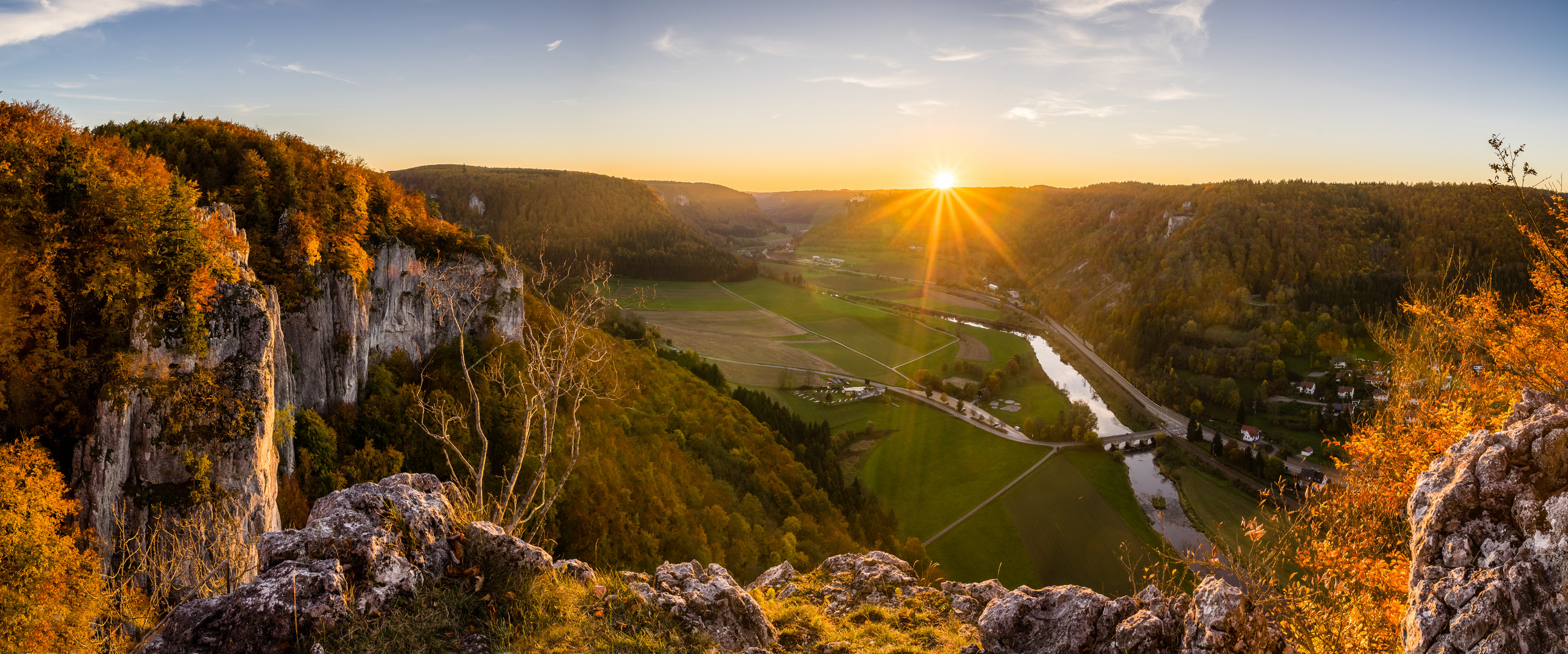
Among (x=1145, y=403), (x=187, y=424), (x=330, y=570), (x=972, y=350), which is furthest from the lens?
(x=972, y=350)

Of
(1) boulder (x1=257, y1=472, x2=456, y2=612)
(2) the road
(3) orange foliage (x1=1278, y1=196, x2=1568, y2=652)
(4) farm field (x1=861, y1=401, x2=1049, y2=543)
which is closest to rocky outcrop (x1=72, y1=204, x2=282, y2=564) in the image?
(1) boulder (x1=257, y1=472, x2=456, y2=612)

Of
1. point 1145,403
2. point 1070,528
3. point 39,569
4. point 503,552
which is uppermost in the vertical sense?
point 503,552

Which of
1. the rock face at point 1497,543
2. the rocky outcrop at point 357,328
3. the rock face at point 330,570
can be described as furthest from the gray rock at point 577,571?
the rocky outcrop at point 357,328

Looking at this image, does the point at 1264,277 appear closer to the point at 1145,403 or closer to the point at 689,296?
the point at 1145,403

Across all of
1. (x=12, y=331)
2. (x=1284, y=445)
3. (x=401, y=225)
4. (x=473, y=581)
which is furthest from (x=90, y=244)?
(x=1284, y=445)

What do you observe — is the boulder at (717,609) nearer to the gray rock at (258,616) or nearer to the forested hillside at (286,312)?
the forested hillside at (286,312)

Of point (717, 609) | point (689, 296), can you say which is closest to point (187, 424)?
point (717, 609)

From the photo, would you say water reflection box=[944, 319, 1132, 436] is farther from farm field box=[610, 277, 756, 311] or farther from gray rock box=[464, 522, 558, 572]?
gray rock box=[464, 522, 558, 572]
